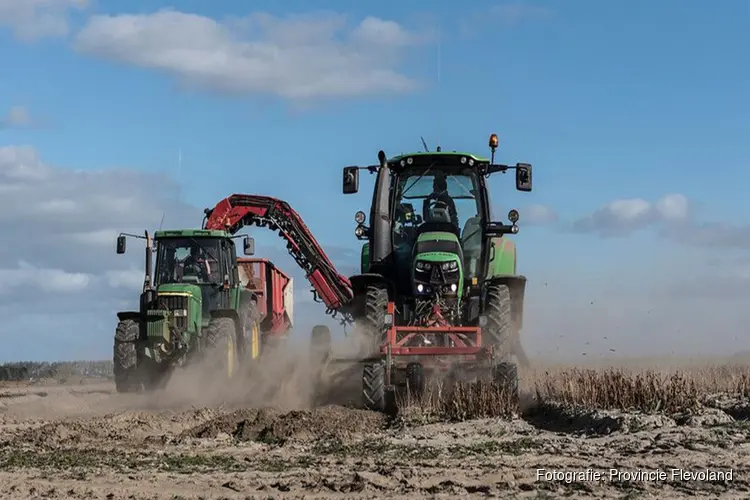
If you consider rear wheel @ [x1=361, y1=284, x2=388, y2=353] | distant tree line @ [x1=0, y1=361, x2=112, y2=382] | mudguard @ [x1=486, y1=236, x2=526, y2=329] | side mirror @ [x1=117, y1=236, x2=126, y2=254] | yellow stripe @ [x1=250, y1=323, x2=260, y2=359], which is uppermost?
side mirror @ [x1=117, y1=236, x2=126, y2=254]

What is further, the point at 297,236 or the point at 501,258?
the point at 297,236

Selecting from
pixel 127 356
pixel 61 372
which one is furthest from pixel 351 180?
pixel 61 372

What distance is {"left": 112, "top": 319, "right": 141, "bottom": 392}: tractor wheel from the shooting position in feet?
58.9

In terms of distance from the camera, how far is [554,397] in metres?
13.9

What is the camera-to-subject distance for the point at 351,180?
48.9ft

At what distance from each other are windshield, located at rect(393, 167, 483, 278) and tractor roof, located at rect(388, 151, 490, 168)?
0.11 m

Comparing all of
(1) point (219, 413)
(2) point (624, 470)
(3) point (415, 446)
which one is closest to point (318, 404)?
(1) point (219, 413)

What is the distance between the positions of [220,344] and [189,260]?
187 centimetres

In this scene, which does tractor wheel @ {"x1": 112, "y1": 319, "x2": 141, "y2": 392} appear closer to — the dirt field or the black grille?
the black grille

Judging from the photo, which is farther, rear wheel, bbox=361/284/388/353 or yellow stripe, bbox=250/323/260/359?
yellow stripe, bbox=250/323/260/359

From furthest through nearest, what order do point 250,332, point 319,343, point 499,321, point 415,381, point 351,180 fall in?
point 250,332 < point 319,343 < point 351,180 < point 499,321 < point 415,381

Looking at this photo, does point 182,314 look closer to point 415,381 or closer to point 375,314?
point 375,314

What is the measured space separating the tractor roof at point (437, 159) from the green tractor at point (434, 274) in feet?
0.05

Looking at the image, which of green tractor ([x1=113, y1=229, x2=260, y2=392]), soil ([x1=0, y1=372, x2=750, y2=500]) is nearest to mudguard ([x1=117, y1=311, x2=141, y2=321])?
green tractor ([x1=113, y1=229, x2=260, y2=392])
